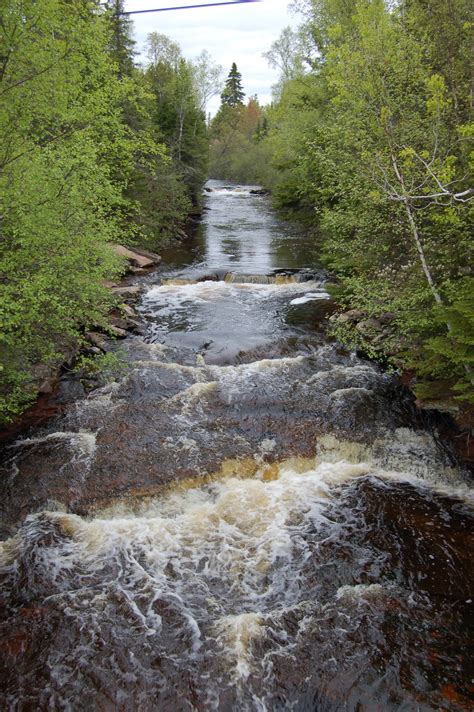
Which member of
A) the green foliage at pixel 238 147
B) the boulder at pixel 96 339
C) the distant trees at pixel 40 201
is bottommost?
the boulder at pixel 96 339

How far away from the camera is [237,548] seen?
6.64 meters

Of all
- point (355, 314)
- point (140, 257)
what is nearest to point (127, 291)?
point (140, 257)

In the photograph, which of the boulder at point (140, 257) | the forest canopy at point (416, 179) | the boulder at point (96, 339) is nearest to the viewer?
the forest canopy at point (416, 179)

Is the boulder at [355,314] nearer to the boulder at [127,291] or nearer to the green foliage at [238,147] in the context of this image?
the boulder at [127,291]

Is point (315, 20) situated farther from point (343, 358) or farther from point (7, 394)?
point (7, 394)

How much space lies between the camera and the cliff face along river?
4.95 metres

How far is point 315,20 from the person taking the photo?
2369 centimetres

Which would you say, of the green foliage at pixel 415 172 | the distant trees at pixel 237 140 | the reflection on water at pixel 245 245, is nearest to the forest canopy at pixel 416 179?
the green foliage at pixel 415 172

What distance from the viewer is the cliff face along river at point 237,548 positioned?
4.95 m

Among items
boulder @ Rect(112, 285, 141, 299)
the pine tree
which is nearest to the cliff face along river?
boulder @ Rect(112, 285, 141, 299)

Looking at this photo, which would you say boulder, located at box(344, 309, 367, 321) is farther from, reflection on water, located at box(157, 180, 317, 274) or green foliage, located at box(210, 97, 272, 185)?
green foliage, located at box(210, 97, 272, 185)

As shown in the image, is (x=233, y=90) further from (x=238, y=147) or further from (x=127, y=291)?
(x=127, y=291)

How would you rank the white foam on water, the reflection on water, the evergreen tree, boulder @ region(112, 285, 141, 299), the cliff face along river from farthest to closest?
the evergreen tree < the reflection on water < the white foam on water < boulder @ region(112, 285, 141, 299) < the cliff face along river

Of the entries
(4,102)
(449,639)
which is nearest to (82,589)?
(449,639)
